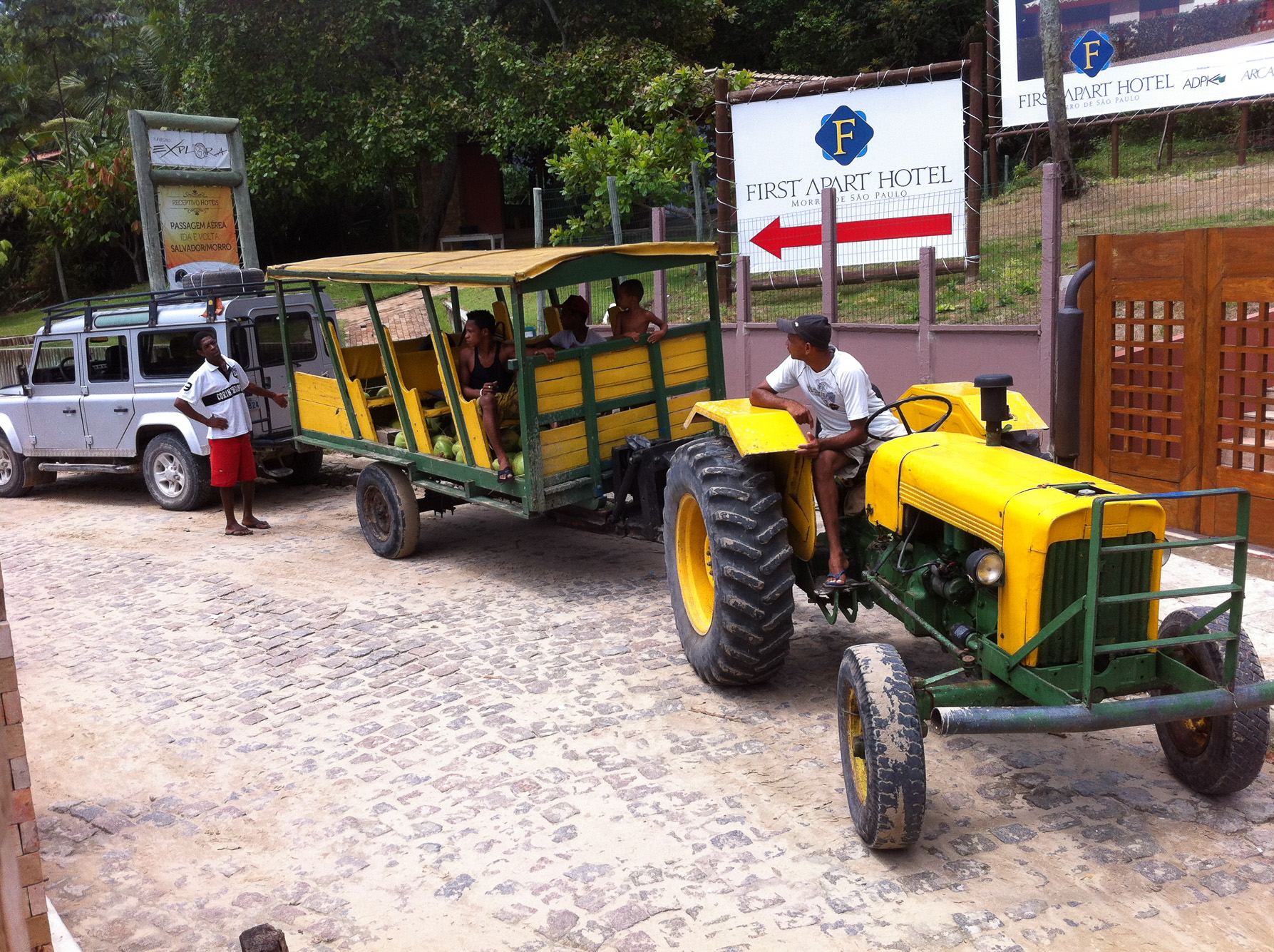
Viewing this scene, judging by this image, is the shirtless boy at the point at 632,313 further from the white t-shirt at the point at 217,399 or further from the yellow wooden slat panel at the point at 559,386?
the white t-shirt at the point at 217,399

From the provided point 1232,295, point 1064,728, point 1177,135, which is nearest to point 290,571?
point 1064,728

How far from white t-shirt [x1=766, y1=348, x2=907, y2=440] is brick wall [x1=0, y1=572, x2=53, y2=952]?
385 cm

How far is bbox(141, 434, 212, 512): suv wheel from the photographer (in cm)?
1120

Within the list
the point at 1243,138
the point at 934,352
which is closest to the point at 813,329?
the point at 934,352

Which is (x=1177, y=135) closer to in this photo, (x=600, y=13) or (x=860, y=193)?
(x=600, y=13)

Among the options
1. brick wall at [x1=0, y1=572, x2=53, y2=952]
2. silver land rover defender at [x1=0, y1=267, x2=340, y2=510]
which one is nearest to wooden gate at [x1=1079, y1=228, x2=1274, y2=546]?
silver land rover defender at [x1=0, y1=267, x2=340, y2=510]

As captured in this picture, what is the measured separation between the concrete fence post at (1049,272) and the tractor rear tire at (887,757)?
5421 millimetres

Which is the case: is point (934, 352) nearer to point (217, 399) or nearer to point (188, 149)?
point (217, 399)

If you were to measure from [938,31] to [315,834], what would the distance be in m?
25.0

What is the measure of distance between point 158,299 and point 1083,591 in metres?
9.56

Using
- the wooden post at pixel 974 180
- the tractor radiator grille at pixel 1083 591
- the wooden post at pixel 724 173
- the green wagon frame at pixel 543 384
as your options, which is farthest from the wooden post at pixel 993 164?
the tractor radiator grille at pixel 1083 591

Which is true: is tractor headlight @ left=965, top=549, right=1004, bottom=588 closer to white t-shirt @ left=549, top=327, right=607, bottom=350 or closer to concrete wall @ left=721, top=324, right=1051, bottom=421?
white t-shirt @ left=549, top=327, right=607, bottom=350

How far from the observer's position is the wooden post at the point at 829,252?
11.5 m

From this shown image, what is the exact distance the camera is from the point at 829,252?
11.5 meters
